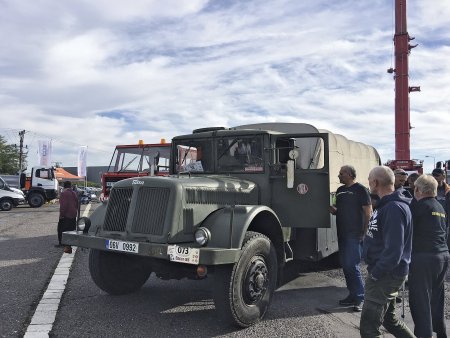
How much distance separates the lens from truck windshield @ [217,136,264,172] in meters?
5.98

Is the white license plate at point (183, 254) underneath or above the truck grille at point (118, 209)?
underneath

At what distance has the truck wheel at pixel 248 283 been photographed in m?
4.46

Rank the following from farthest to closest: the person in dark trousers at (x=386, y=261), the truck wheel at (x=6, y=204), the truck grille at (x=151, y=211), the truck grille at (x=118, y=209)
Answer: the truck wheel at (x=6, y=204)
the truck grille at (x=118, y=209)
the truck grille at (x=151, y=211)
the person in dark trousers at (x=386, y=261)

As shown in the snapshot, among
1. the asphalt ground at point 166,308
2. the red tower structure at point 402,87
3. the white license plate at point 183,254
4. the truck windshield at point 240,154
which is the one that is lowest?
the asphalt ground at point 166,308

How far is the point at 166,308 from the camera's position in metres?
5.33

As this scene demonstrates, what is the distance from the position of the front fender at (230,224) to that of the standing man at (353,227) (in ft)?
3.95

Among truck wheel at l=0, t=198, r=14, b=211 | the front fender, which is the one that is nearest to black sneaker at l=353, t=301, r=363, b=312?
the front fender

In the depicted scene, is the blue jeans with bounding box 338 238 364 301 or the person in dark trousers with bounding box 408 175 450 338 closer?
the person in dark trousers with bounding box 408 175 450 338

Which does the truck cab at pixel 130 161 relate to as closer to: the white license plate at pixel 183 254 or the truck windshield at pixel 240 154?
the truck windshield at pixel 240 154

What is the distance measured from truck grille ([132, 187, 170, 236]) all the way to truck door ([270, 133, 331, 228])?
166 cm

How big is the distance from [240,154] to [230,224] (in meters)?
1.64

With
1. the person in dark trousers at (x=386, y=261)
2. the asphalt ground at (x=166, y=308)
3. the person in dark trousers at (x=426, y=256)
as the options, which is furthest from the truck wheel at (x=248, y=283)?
the person in dark trousers at (x=426, y=256)

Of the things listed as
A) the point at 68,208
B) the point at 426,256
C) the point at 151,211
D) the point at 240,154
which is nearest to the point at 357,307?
the point at 426,256

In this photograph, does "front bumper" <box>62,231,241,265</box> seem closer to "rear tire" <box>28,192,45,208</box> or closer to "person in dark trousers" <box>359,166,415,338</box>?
"person in dark trousers" <box>359,166,415,338</box>
